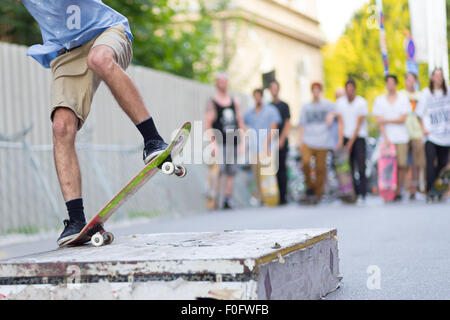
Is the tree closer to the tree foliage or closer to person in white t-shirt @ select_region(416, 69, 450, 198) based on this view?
the tree foliage

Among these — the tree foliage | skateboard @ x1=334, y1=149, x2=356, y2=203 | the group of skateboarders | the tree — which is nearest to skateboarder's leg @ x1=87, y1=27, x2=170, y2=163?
the group of skateboarders

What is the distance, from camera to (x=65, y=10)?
4766mm

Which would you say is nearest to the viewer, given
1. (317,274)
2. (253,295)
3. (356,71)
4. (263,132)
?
(253,295)

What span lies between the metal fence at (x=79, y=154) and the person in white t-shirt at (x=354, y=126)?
2715mm

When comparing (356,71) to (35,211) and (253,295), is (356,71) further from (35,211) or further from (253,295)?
(253,295)

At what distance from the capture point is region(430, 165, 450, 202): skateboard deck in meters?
12.5

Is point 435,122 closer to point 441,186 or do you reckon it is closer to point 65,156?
point 441,186

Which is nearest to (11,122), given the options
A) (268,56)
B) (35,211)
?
(35,211)

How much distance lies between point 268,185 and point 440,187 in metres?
4.06

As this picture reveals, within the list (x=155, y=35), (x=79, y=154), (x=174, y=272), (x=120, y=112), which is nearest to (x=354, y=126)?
(x=120, y=112)

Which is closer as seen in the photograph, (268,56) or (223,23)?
(223,23)

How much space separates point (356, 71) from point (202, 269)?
4021cm

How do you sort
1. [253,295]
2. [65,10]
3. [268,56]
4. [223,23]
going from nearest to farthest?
1. [253,295]
2. [65,10]
3. [223,23]
4. [268,56]

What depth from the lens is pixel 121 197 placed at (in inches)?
174
